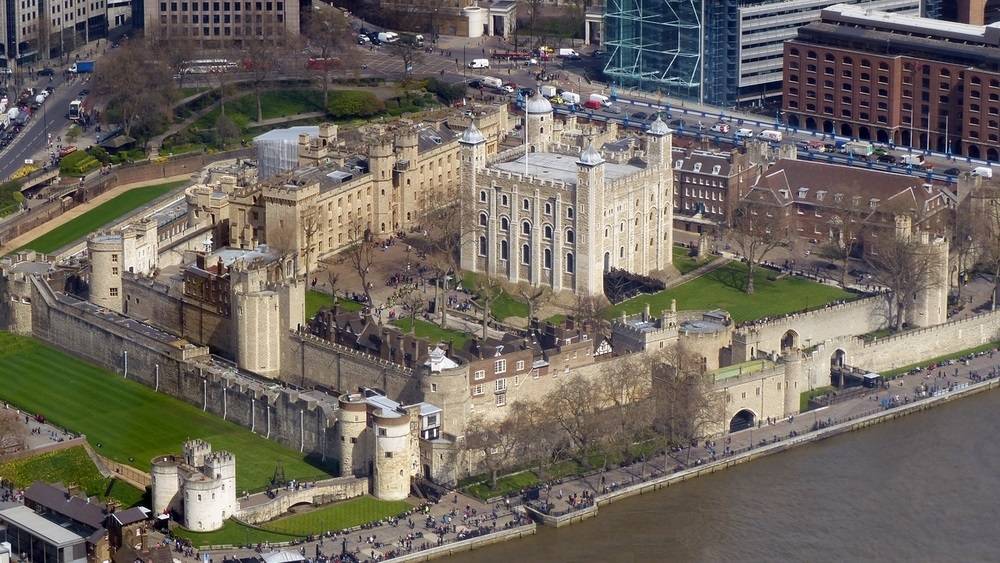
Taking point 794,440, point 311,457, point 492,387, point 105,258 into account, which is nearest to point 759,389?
point 794,440

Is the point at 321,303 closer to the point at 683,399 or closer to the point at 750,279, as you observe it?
the point at 750,279

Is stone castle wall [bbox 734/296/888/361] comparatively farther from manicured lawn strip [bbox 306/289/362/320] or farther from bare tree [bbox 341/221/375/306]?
bare tree [bbox 341/221/375/306]

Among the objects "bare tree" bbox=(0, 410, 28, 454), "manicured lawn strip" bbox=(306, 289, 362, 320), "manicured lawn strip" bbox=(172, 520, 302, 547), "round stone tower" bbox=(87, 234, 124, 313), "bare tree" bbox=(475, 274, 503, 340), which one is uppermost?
"round stone tower" bbox=(87, 234, 124, 313)

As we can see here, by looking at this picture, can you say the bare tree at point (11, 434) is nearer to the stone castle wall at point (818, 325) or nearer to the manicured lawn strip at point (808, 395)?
the stone castle wall at point (818, 325)

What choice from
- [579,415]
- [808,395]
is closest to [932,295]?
[808,395]

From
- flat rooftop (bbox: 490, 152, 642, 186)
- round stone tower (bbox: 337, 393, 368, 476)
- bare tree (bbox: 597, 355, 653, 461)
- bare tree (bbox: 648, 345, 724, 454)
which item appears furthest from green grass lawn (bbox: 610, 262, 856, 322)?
round stone tower (bbox: 337, 393, 368, 476)

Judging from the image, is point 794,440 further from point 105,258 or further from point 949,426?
point 105,258
